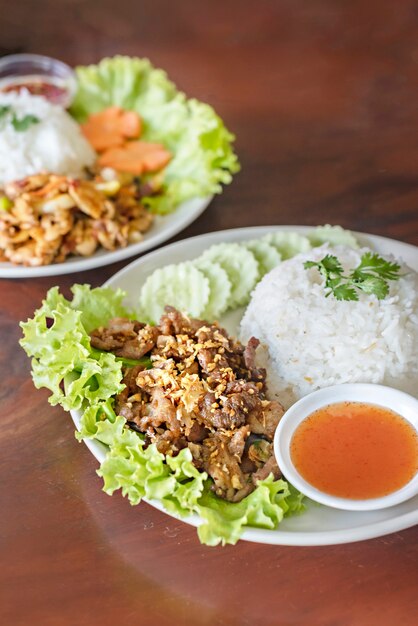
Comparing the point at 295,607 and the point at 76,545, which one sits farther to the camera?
the point at 76,545

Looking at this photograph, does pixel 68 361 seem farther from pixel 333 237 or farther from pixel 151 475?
pixel 333 237

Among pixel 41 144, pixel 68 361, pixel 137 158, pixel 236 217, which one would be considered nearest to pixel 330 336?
pixel 68 361

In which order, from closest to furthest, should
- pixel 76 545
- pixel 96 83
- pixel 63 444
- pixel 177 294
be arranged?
pixel 76 545
pixel 63 444
pixel 177 294
pixel 96 83

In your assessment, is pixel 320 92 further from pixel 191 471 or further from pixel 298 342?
pixel 191 471

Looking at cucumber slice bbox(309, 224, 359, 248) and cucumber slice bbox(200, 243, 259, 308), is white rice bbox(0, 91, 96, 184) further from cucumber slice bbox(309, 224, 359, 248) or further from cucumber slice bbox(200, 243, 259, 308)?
cucumber slice bbox(309, 224, 359, 248)

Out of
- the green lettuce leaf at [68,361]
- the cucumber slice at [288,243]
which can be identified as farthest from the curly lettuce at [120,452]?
the cucumber slice at [288,243]

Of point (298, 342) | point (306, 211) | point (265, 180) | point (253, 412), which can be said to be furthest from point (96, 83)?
point (253, 412)
